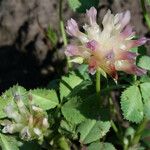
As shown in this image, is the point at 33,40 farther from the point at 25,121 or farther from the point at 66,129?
the point at 25,121

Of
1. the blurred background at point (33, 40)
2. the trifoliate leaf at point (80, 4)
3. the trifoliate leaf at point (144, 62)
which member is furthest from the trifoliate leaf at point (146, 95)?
the blurred background at point (33, 40)

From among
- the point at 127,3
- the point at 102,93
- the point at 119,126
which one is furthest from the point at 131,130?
the point at 127,3

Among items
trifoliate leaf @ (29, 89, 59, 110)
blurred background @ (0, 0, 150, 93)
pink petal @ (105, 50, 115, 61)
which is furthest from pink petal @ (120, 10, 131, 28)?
blurred background @ (0, 0, 150, 93)

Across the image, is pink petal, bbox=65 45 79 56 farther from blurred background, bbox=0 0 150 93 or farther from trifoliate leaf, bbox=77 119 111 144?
blurred background, bbox=0 0 150 93

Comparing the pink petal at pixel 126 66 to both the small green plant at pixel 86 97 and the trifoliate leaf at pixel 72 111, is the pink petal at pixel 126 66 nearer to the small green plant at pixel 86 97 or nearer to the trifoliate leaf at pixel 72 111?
the small green plant at pixel 86 97

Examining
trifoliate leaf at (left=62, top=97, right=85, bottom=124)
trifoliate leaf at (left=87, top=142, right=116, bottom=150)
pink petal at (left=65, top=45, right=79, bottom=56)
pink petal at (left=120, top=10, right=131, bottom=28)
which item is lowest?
trifoliate leaf at (left=87, top=142, right=116, bottom=150)

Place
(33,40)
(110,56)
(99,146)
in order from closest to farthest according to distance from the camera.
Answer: (110,56)
(99,146)
(33,40)

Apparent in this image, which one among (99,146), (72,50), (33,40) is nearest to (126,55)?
(72,50)
